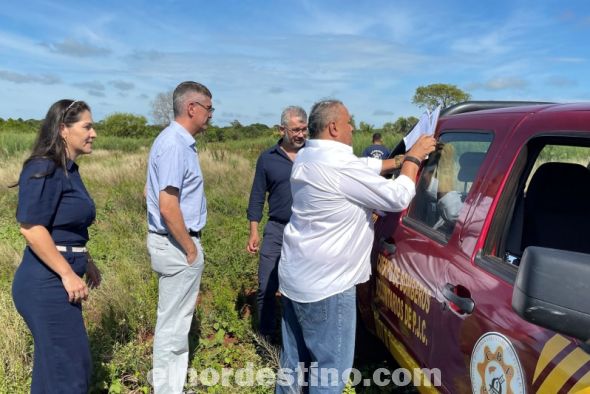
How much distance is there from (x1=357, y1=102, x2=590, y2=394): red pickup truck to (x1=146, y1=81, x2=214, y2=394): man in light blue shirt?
1157 millimetres

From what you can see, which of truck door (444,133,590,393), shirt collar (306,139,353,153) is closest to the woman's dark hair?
shirt collar (306,139,353,153)

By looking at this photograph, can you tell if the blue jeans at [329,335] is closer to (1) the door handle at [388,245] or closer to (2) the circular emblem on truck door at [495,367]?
→ (1) the door handle at [388,245]

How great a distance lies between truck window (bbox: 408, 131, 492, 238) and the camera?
2268 millimetres

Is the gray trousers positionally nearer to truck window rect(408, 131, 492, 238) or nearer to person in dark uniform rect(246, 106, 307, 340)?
person in dark uniform rect(246, 106, 307, 340)

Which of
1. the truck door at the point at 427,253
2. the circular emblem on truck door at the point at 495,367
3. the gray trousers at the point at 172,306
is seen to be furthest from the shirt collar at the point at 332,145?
the gray trousers at the point at 172,306

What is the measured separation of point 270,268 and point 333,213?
1.66 metres

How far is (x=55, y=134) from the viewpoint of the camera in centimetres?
239

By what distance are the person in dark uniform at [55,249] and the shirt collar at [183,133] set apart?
0.50 metres

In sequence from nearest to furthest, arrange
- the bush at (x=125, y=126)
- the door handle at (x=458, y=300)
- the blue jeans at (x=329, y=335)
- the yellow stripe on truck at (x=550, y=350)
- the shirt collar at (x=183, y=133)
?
the yellow stripe on truck at (x=550, y=350), the door handle at (x=458, y=300), the blue jeans at (x=329, y=335), the shirt collar at (x=183, y=133), the bush at (x=125, y=126)

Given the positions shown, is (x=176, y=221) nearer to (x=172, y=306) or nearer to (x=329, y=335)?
(x=172, y=306)

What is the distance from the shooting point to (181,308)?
2.97m

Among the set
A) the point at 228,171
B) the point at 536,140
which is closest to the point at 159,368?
the point at 536,140

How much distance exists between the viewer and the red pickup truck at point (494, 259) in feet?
3.26

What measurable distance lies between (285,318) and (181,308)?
723 millimetres
